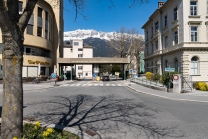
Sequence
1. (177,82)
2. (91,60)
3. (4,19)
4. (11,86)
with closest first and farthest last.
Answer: (4,19) → (11,86) → (177,82) → (91,60)

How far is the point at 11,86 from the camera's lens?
3094mm

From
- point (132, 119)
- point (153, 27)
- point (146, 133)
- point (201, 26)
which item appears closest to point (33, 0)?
point (146, 133)

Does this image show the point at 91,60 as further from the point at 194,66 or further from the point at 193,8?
the point at 193,8

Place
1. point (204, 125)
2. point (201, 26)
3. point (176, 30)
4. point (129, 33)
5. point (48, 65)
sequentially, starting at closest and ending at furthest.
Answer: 1. point (204, 125)
2. point (201, 26)
3. point (176, 30)
4. point (48, 65)
5. point (129, 33)

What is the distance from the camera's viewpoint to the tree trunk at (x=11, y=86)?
3084 mm

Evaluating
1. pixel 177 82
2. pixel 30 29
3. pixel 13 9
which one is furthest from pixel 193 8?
pixel 30 29

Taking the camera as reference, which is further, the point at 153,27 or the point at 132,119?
the point at 153,27

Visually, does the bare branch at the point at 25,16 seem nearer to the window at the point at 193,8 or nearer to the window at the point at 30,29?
the window at the point at 193,8

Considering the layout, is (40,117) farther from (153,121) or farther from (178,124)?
(178,124)

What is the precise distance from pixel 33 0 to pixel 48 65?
34310 mm

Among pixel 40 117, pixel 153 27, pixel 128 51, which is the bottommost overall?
pixel 40 117

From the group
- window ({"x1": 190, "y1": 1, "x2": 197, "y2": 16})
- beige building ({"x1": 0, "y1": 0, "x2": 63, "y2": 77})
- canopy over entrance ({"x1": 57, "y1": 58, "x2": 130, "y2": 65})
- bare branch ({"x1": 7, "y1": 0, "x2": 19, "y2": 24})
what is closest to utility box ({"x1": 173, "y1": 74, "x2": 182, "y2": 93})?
bare branch ({"x1": 7, "y1": 0, "x2": 19, "y2": 24})

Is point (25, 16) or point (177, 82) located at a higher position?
point (25, 16)

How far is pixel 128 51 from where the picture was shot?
45188 mm
